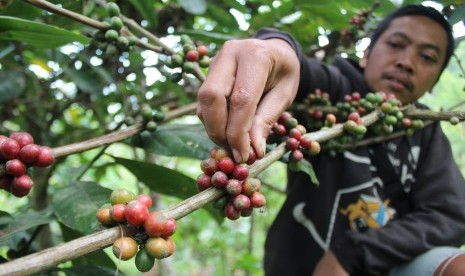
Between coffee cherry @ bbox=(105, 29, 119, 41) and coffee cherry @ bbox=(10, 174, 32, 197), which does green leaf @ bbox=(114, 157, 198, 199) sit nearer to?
coffee cherry @ bbox=(105, 29, 119, 41)

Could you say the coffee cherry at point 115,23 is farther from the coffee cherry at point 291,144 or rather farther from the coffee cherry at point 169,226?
the coffee cherry at point 169,226

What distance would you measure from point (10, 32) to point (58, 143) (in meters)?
1.05

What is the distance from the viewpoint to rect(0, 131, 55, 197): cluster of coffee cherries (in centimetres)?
78

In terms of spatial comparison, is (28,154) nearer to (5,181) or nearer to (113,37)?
(5,181)

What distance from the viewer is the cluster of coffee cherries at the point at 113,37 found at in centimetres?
113

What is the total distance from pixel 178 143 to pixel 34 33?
0.48m

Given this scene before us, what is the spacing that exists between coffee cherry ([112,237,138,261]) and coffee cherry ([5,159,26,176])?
0.29 m

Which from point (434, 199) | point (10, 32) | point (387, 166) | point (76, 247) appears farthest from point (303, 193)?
point (76, 247)

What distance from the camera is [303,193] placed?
6.20 feet

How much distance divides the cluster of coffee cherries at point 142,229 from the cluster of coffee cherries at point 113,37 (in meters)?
0.60

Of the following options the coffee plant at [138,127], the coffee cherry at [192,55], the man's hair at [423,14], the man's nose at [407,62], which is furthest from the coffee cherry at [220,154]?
the man's hair at [423,14]

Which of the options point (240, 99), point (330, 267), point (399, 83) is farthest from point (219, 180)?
point (399, 83)

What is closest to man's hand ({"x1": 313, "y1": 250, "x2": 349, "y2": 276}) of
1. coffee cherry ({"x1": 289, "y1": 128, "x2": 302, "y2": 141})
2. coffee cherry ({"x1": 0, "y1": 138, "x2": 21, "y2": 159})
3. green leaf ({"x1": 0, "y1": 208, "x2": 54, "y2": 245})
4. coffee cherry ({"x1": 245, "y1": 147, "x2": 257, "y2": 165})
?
coffee cherry ({"x1": 289, "y1": 128, "x2": 302, "y2": 141})

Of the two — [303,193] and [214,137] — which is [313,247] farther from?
[214,137]
